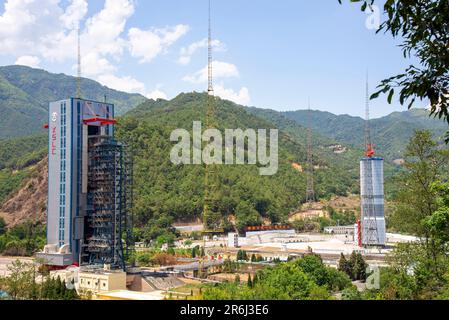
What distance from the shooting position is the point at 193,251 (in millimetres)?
43031

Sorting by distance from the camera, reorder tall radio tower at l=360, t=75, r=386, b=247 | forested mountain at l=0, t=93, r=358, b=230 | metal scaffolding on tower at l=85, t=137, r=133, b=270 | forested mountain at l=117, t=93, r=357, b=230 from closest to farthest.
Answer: metal scaffolding on tower at l=85, t=137, r=133, b=270 < tall radio tower at l=360, t=75, r=386, b=247 < forested mountain at l=117, t=93, r=357, b=230 < forested mountain at l=0, t=93, r=358, b=230

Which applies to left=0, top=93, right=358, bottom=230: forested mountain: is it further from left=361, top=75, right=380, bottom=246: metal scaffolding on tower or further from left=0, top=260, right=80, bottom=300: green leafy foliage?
left=0, top=260, right=80, bottom=300: green leafy foliage

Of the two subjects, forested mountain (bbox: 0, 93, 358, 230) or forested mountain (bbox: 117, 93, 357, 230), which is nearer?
forested mountain (bbox: 117, 93, 357, 230)

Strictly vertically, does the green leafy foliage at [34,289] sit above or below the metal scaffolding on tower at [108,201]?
below

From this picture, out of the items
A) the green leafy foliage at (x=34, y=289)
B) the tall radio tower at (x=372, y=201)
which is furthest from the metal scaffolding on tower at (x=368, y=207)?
the green leafy foliage at (x=34, y=289)

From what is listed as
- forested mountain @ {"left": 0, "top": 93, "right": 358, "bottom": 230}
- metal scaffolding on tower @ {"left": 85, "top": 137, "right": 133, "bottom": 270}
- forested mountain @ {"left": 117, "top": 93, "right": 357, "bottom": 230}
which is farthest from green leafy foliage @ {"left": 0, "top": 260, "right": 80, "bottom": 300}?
forested mountain @ {"left": 0, "top": 93, "right": 358, "bottom": 230}

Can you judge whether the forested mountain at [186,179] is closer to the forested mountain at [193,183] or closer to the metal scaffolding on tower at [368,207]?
the forested mountain at [193,183]

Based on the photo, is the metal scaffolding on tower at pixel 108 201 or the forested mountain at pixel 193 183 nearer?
the metal scaffolding on tower at pixel 108 201

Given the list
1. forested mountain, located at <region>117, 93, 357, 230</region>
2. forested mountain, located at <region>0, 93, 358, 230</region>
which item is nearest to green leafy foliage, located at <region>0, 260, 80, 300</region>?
forested mountain, located at <region>117, 93, 357, 230</region>

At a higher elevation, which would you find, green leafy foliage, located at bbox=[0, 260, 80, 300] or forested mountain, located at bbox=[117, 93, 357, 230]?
forested mountain, located at bbox=[117, 93, 357, 230]

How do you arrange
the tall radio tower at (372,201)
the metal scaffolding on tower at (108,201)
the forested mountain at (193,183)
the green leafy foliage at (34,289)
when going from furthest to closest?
the forested mountain at (193,183) → the tall radio tower at (372,201) → the metal scaffolding on tower at (108,201) → the green leafy foliage at (34,289)

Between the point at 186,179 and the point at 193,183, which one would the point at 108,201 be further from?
the point at 186,179

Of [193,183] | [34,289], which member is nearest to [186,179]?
[193,183]

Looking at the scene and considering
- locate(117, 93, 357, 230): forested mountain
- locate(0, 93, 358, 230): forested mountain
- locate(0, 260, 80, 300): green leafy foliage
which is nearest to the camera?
locate(0, 260, 80, 300): green leafy foliage
